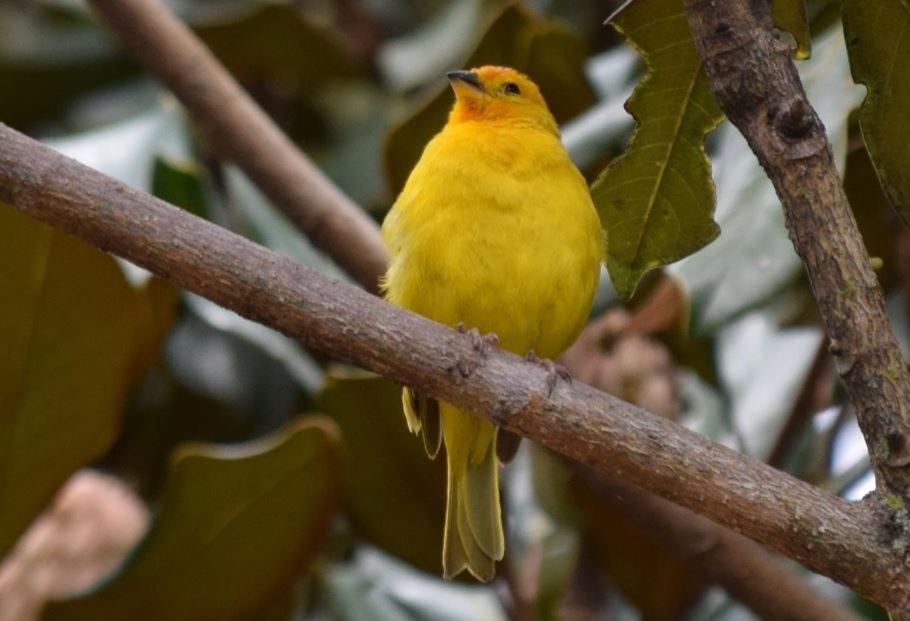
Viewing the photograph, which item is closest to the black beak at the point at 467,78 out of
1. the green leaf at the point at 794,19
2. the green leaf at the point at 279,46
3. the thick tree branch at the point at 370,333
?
the green leaf at the point at 279,46

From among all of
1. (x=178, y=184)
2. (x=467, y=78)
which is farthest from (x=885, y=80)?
(x=178, y=184)

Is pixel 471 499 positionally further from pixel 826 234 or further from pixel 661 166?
pixel 826 234

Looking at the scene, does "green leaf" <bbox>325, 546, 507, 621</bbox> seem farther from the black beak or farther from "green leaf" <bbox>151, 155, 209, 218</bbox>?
the black beak

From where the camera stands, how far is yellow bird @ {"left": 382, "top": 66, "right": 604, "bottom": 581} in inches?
112

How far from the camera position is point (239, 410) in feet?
12.3

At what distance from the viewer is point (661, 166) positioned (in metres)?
2.31

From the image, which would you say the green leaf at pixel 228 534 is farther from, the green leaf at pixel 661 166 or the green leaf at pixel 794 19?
the green leaf at pixel 794 19

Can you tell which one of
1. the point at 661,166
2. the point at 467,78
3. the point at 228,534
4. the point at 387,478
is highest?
the point at 467,78

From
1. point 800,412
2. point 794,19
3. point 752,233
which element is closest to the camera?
point 794,19

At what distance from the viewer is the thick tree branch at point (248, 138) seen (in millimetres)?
3057

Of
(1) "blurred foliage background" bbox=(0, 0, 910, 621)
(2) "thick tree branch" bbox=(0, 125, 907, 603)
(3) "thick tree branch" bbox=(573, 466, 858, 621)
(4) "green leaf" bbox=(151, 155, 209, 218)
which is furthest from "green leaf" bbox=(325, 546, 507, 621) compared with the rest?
(2) "thick tree branch" bbox=(0, 125, 907, 603)

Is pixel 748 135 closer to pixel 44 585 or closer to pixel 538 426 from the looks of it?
pixel 538 426

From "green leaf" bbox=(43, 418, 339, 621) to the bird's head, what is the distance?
100cm

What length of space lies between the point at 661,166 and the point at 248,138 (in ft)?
3.76
